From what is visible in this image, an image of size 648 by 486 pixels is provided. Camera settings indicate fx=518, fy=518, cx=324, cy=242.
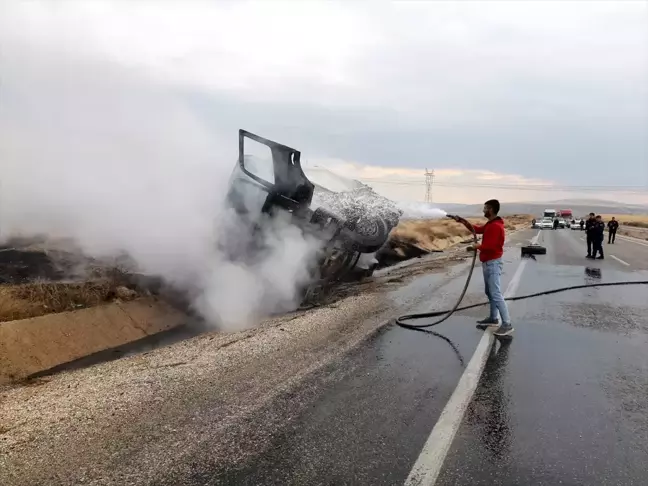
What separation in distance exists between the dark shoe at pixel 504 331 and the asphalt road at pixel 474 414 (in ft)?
0.48

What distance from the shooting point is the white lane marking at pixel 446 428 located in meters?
3.19

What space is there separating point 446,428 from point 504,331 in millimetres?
3383

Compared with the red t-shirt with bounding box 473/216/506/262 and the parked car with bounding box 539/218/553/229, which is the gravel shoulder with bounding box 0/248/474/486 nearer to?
the red t-shirt with bounding box 473/216/506/262

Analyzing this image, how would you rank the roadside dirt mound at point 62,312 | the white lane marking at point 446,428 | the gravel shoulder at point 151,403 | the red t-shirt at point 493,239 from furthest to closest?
the red t-shirt at point 493,239 < the roadside dirt mound at point 62,312 < the gravel shoulder at point 151,403 < the white lane marking at point 446,428

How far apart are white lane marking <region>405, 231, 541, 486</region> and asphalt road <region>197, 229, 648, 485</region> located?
0.15 feet

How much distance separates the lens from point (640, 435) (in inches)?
151

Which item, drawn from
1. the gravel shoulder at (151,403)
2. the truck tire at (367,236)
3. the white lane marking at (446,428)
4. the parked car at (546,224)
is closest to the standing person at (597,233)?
the truck tire at (367,236)

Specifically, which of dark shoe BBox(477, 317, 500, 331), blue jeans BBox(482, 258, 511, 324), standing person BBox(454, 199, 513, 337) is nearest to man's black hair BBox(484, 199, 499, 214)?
standing person BBox(454, 199, 513, 337)

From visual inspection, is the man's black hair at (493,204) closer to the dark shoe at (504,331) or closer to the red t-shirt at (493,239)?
the red t-shirt at (493,239)

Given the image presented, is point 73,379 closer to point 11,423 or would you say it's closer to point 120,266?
point 11,423

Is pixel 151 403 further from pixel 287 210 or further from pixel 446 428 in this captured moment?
pixel 287 210

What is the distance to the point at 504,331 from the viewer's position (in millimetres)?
6887

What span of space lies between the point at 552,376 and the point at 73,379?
4.98 meters

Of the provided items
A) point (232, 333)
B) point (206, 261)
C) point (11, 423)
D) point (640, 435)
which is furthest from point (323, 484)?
point (206, 261)
